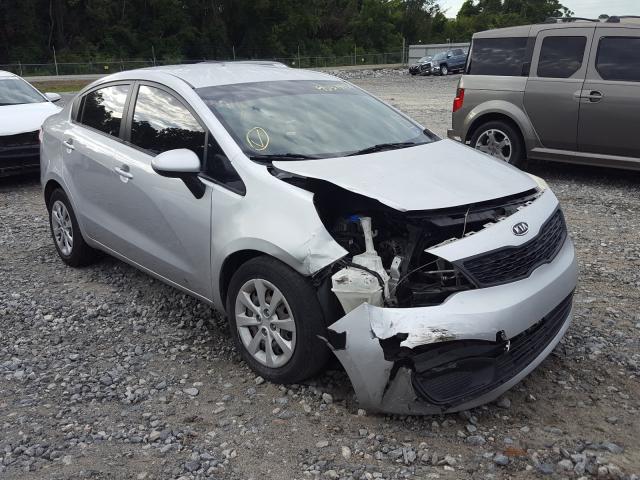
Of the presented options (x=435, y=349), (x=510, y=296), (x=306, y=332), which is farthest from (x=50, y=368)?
(x=510, y=296)

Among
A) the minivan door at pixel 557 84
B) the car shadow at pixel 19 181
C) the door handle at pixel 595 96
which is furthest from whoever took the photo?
the car shadow at pixel 19 181

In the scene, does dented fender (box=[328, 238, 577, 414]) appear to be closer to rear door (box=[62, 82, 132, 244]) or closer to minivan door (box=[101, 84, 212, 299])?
minivan door (box=[101, 84, 212, 299])

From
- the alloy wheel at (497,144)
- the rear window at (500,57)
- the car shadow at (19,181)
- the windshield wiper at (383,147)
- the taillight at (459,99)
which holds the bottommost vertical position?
the car shadow at (19,181)

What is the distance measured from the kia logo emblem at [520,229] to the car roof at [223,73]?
215 cm

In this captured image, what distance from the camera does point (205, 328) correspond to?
4.32 metres

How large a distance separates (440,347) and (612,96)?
5778mm

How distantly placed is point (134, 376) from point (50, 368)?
0.57 metres

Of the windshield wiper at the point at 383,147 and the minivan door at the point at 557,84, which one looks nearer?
the windshield wiper at the point at 383,147

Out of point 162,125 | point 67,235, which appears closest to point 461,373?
point 162,125

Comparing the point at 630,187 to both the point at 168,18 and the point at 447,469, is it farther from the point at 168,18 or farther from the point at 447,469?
the point at 168,18

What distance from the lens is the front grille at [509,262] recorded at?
3025 millimetres

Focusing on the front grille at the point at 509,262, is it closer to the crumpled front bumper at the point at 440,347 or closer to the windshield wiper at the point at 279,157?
the crumpled front bumper at the point at 440,347

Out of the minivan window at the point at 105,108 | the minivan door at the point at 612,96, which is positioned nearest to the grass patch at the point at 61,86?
the minivan window at the point at 105,108

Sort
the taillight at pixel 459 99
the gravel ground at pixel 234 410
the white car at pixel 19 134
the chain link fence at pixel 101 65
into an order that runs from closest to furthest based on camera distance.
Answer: the gravel ground at pixel 234 410 → the white car at pixel 19 134 → the taillight at pixel 459 99 → the chain link fence at pixel 101 65
